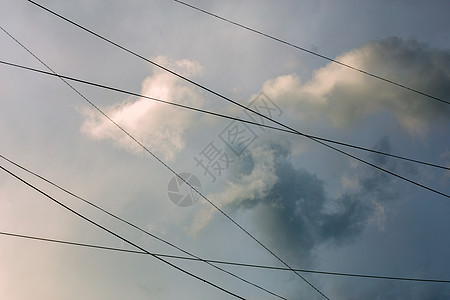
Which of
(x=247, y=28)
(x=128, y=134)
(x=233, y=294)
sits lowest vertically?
(x=233, y=294)

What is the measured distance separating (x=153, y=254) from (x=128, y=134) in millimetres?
4142

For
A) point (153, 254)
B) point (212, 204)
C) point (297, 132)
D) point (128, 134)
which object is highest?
point (128, 134)

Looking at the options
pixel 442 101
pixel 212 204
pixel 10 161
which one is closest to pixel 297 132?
pixel 212 204

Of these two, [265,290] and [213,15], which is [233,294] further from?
[213,15]

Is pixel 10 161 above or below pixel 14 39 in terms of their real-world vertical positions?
below

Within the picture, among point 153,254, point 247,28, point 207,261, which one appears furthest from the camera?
point 247,28

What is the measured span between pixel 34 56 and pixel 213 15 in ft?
19.4

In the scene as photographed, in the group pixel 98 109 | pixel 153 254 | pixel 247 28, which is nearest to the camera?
pixel 153 254

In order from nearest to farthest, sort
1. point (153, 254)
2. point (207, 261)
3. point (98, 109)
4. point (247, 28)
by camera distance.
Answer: point (153, 254) < point (207, 261) < point (98, 109) < point (247, 28)

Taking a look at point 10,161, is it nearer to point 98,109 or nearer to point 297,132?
point 98,109

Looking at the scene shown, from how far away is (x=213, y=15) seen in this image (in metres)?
11.7

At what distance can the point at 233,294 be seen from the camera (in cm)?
923

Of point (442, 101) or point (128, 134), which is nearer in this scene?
point (128, 134)

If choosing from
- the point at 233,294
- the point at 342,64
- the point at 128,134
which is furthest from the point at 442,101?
the point at 128,134
